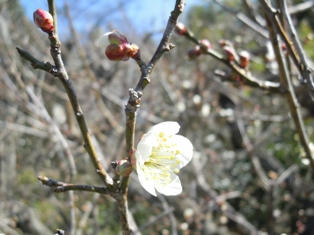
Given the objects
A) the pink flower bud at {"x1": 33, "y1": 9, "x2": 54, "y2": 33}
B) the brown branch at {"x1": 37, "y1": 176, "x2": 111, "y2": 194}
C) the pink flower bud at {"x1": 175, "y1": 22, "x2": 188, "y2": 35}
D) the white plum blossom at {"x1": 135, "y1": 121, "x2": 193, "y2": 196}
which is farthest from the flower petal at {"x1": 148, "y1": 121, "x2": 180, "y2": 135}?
the pink flower bud at {"x1": 175, "y1": 22, "x2": 188, "y2": 35}

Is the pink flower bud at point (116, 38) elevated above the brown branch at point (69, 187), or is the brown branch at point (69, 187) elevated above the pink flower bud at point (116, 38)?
the pink flower bud at point (116, 38)

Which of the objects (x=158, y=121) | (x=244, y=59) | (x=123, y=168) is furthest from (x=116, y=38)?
(x=158, y=121)

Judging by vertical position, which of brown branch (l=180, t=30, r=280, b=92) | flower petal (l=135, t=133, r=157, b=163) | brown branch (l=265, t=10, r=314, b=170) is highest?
brown branch (l=180, t=30, r=280, b=92)

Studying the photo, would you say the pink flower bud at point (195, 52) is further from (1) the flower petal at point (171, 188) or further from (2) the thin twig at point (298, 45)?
(1) the flower petal at point (171, 188)

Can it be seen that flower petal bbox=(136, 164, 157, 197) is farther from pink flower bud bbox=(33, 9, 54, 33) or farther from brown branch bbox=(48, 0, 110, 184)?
pink flower bud bbox=(33, 9, 54, 33)

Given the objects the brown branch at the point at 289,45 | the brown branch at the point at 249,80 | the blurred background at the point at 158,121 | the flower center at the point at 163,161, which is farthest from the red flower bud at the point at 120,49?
the blurred background at the point at 158,121

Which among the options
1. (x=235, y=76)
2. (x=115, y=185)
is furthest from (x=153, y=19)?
(x=115, y=185)
